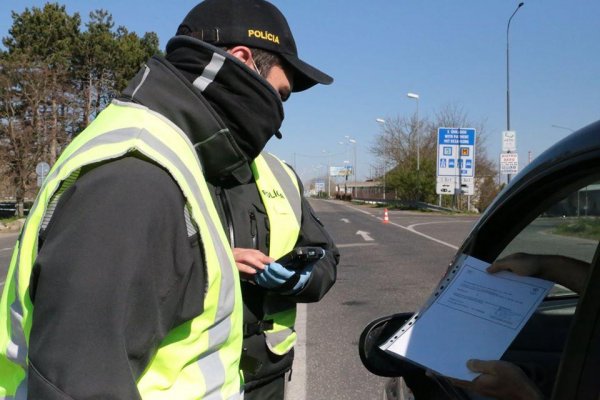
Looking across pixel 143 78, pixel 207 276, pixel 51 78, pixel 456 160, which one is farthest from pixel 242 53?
pixel 456 160

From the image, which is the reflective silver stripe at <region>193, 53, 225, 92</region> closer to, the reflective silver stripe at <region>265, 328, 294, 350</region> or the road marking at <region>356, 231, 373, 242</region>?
the reflective silver stripe at <region>265, 328, 294, 350</region>

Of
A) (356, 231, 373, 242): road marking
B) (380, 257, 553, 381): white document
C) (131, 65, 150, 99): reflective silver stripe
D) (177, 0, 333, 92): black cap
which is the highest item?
(177, 0, 333, 92): black cap

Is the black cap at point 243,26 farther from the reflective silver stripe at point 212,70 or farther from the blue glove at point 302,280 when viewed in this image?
the blue glove at point 302,280

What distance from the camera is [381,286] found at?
883 cm

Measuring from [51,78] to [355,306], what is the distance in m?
27.7

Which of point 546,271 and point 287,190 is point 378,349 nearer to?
point 546,271

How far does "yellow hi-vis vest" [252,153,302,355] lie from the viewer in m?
2.08

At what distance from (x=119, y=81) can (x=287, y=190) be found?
40.4m

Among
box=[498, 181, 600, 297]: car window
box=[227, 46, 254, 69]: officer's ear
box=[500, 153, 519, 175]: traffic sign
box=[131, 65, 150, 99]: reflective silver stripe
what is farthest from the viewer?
box=[500, 153, 519, 175]: traffic sign

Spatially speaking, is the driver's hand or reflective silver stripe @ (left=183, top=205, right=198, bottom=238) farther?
the driver's hand

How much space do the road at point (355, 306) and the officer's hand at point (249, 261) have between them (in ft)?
8.85

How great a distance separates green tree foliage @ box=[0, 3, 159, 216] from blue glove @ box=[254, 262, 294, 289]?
2132 cm

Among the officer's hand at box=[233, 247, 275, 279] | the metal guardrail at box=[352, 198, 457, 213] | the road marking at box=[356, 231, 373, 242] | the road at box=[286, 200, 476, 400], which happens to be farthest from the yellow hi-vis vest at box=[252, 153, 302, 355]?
the metal guardrail at box=[352, 198, 457, 213]

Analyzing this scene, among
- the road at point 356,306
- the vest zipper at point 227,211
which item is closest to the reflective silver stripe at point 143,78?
the vest zipper at point 227,211
